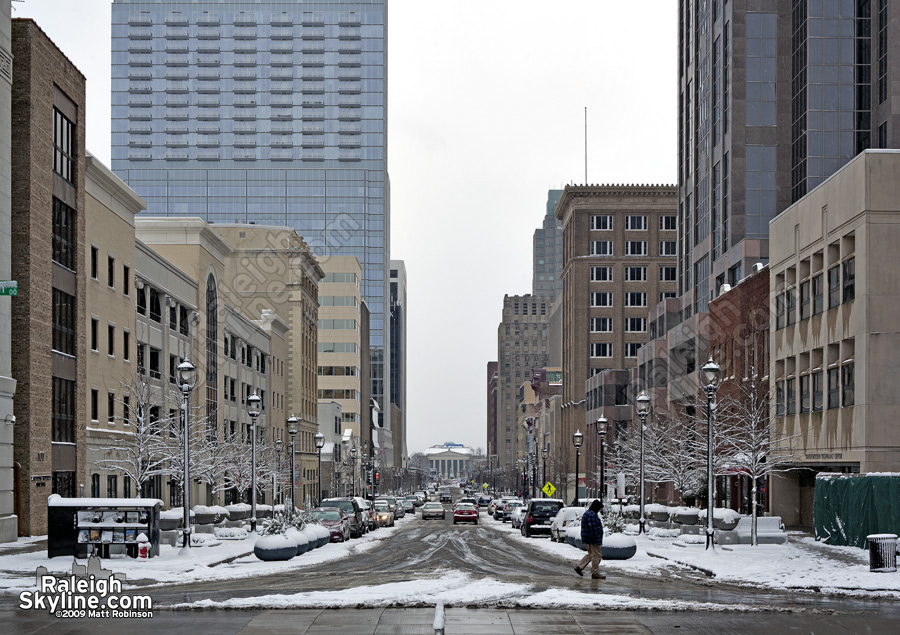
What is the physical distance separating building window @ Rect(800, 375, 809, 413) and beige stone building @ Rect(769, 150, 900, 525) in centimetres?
5

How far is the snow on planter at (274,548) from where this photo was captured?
3238 centimetres

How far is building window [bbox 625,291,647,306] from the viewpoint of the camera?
146250 mm

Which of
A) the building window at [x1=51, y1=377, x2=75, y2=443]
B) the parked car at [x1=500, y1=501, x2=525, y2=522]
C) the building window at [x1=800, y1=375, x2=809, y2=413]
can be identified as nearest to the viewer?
the building window at [x1=51, y1=377, x2=75, y2=443]

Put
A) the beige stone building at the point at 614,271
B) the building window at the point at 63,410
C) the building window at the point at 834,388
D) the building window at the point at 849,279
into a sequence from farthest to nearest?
the beige stone building at the point at 614,271 < the building window at the point at 834,388 < the building window at the point at 849,279 < the building window at the point at 63,410

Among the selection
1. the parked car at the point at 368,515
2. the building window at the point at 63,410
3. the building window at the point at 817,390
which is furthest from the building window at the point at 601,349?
the building window at the point at 63,410

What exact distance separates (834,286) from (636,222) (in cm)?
9734

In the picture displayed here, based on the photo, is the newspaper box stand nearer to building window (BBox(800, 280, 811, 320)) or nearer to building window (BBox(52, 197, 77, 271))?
building window (BBox(52, 197, 77, 271))

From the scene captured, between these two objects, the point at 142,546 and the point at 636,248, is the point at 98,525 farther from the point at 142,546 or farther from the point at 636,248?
the point at 636,248

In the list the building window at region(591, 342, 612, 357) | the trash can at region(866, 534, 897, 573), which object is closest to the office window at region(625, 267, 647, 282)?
the building window at region(591, 342, 612, 357)

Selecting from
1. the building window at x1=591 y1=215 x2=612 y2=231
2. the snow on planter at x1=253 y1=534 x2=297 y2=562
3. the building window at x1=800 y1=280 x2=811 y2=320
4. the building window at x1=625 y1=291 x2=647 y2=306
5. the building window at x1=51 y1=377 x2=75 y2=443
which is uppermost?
the building window at x1=591 y1=215 x2=612 y2=231

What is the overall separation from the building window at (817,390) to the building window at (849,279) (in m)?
5.28

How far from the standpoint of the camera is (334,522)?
Result: 46.5 meters

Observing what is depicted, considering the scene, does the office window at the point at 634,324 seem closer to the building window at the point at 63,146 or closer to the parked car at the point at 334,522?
the parked car at the point at 334,522

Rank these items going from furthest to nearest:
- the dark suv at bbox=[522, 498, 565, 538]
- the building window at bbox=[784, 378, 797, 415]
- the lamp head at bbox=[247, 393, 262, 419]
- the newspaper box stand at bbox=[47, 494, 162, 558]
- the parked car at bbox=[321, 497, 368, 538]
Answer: the building window at bbox=[784, 378, 797, 415]
the parked car at bbox=[321, 497, 368, 538]
the dark suv at bbox=[522, 498, 565, 538]
the lamp head at bbox=[247, 393, 262, 419]
the newspaper box stand at bbox=[47, 494, 162, 558]
